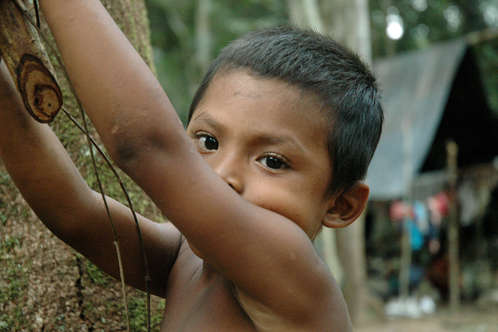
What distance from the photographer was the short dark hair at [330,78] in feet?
4.32

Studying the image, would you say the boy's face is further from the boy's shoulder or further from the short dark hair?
the boy's shoulder

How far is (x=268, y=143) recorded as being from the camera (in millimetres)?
1233

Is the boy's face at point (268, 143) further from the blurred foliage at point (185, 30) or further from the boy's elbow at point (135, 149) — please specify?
the blurred foliage at point (185, 30)

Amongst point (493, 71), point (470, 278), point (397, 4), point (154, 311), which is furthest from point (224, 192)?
point (397, 4)

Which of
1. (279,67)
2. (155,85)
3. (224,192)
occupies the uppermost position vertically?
(155,85)

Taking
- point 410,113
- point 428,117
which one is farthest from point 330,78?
point 410,113

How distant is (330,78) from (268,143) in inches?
9.6

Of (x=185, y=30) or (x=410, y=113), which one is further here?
(x=185, y=30)

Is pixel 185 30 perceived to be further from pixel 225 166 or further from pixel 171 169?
pixel 171 169

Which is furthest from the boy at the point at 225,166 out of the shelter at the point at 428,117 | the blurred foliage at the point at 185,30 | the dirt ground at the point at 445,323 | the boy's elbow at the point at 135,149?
the blurred foliage at the point at 185,30

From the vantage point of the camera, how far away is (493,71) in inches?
733

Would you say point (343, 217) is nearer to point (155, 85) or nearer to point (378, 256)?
point (155, 85)

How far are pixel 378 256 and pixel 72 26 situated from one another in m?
13.2

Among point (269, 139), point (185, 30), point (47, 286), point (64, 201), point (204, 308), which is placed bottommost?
point (185, 30)
